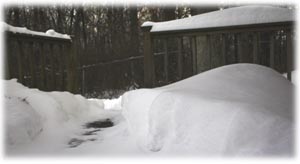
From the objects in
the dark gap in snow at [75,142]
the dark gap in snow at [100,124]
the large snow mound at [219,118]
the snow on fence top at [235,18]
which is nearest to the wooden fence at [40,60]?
the dark gap in snow at [100,124]

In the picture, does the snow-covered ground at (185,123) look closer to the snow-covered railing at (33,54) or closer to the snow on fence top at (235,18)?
the snow-covered railing at (33,54)

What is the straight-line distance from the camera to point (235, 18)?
3.22m

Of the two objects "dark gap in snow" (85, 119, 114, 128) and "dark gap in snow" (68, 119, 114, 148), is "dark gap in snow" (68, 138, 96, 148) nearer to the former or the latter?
"dark gap in snow" (68, 119, 114, 148)

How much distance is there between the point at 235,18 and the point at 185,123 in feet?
5.87

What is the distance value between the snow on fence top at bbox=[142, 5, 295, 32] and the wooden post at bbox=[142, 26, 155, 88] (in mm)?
74

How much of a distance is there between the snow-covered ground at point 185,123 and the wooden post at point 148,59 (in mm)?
781

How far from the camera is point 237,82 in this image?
2.33m

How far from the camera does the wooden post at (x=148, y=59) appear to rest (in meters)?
3.51

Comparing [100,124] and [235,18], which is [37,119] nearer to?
[100,124]

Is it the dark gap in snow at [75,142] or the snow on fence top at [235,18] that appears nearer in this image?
the dark gap in snow at [75,142]

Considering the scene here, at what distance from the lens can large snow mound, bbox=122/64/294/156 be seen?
1569mm

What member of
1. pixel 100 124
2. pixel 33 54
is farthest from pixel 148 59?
pixel 33 54

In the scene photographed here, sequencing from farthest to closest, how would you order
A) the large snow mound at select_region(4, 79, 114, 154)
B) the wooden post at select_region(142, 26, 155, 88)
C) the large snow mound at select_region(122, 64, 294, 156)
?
the wooden post at select_region(142, 26, 155, 88)
the large snow mound at select_region(4, 79, 114, 154)
the large snow mound at select_region(122, 64, 294, 156)

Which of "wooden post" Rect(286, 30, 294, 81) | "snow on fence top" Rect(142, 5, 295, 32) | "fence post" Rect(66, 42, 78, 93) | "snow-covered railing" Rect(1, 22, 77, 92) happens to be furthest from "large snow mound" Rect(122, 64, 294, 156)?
"fence post" Rect(66, 42, 78, 93)
